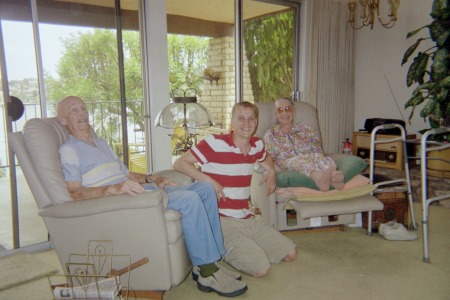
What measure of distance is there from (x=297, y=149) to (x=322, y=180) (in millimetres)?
404

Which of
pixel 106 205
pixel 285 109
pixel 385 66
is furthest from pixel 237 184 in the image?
pixel 385 66

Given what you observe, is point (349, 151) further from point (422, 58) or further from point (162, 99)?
point (162, 99)

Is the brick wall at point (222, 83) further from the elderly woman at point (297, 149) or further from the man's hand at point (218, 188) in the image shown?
the man's hand at point (218, 188)

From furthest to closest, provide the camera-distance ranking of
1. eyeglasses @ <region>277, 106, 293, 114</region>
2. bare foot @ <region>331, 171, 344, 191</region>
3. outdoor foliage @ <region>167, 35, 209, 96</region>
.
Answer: outdoor foliage @ <region>167, 35, 209, 96</region> → eyeglasses @ <region>277, 106, 293, 114</region> → bare foot @ <region>331, 171, 344, 191</region>

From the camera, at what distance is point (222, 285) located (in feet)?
6.41

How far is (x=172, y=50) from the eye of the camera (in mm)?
5793

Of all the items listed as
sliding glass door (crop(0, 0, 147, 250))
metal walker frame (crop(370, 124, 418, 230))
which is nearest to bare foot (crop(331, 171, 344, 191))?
metal walker frame (crop(370, 124, 418, 230))

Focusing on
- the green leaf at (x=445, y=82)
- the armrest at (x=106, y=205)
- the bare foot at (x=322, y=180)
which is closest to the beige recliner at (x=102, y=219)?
the armrest at (x=106, y=205)

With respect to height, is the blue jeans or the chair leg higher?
the blue jeans

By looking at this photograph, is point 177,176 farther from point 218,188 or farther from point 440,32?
point 440,32

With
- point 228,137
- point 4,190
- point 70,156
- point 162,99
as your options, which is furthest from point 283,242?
point 4,190

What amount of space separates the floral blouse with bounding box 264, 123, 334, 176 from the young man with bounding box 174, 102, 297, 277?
538 mm

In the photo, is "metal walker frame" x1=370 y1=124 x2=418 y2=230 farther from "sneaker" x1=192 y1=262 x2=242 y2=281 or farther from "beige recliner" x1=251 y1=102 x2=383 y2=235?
"sneaker" x1=192 y1=262 x2=242 y2=281

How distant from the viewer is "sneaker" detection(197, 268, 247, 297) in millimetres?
1938
